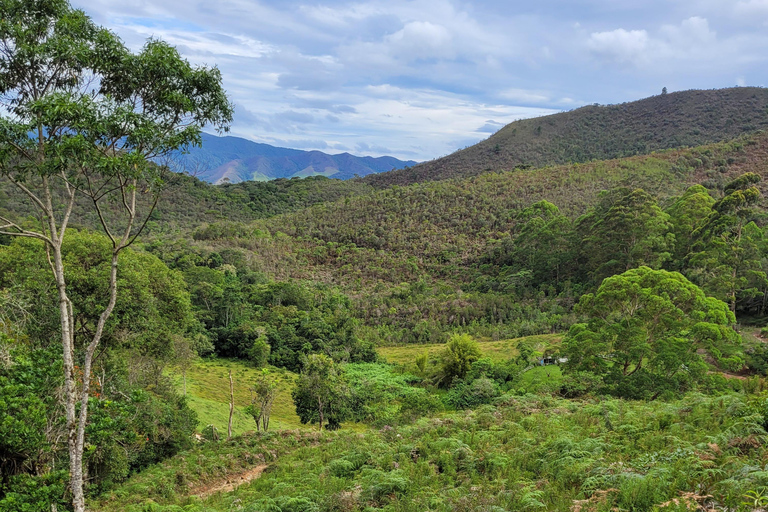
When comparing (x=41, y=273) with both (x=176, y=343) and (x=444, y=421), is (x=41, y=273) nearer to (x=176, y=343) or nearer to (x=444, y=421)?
(x=176, y=343)

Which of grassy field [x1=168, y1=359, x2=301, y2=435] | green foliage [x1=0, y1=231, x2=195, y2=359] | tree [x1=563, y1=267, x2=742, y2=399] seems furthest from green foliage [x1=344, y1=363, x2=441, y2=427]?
green foliage [x1=0, y1=231, x2=195, y2=359]

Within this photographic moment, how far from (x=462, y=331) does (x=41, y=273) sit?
26.5 metres

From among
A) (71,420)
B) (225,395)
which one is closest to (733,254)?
(71,420)

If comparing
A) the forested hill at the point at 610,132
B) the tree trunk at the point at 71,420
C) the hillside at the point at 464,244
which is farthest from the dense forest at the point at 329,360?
the forested hill at the point at 610,132

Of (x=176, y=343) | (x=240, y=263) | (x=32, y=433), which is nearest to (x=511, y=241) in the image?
(x=240, y=263)

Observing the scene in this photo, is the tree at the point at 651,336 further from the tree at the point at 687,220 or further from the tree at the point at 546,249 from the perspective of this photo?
the tree at the point at 546,249

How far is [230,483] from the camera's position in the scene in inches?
401

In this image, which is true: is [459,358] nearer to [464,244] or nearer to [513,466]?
[513,466]

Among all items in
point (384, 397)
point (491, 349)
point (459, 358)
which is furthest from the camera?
point (491, 349)

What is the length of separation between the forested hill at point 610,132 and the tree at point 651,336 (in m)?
72.7

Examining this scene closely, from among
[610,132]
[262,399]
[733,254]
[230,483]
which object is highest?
Result: [610,132]

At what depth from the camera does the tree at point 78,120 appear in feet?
18.5

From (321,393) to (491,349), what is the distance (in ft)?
44.2

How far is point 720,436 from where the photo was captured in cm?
643
